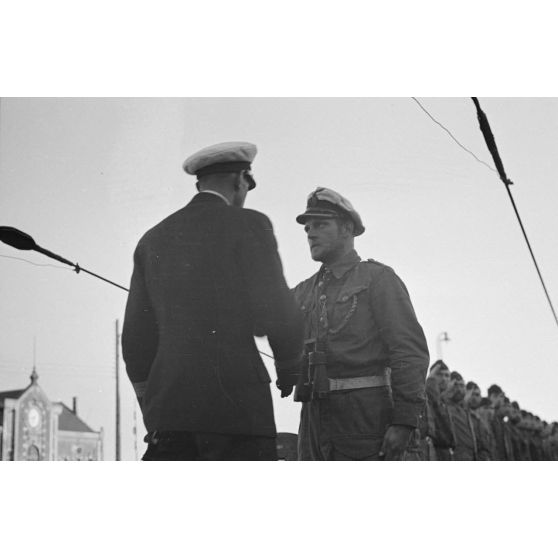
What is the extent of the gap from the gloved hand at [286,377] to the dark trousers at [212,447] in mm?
247

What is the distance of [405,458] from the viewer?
4.39 meters

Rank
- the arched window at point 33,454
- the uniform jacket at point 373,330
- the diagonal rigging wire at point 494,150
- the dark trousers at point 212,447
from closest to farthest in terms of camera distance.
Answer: the dark trousers at point 212,447 < the uniform jacket at point 373,330 < the arched window at point 33,454 < the diagonal rigging wire at point 494,150

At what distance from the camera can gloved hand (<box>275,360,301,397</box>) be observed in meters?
4.43

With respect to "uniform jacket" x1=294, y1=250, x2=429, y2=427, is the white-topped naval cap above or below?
above

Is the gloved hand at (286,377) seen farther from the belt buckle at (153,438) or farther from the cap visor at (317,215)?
the cap visor at (317,215)

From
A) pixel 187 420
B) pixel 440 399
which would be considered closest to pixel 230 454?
pixel 187 420


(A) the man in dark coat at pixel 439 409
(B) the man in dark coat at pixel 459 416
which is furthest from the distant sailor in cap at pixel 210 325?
(B) the man in dark coat at pixel 459 416

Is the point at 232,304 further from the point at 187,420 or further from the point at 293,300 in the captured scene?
the point at 187,420

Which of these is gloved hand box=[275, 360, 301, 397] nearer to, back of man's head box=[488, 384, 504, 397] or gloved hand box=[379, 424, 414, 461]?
gloved hand box=[379, 424, 414, 461]

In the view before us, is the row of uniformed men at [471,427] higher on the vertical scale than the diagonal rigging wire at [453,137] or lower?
lower

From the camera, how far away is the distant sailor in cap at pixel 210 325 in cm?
438

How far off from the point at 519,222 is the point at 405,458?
1.38m

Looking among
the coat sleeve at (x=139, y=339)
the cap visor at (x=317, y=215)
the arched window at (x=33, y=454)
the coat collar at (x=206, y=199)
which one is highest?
the coat collar at (x=206, y=199)

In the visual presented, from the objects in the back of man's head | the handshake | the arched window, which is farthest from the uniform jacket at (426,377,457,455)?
the arched window
